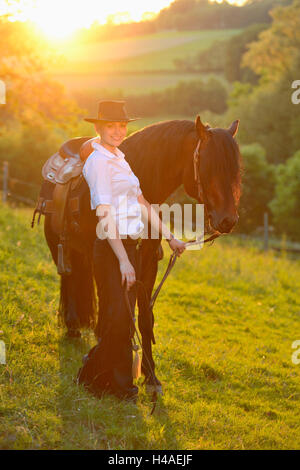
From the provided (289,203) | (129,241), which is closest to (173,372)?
(129,241)

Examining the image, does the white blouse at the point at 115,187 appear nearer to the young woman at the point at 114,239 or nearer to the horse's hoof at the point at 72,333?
the young woman at the point at 114,239

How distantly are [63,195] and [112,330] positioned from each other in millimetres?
1621

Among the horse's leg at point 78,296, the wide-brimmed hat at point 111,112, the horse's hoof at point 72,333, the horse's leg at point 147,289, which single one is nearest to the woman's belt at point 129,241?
the horse's leg at point 147,289

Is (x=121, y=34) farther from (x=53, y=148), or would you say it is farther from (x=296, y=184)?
(x=296, y=184)

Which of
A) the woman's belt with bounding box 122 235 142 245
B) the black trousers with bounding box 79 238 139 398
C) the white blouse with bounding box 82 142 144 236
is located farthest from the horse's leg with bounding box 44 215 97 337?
the white blouse with bounding box 82 142 144 236

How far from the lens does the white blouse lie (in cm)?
339

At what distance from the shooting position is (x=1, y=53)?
14078mm

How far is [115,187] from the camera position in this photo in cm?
351

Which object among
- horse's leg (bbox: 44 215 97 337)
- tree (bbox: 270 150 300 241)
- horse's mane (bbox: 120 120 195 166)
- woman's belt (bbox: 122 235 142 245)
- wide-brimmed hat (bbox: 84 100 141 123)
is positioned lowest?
tree (bbox: 270 150 300 241)

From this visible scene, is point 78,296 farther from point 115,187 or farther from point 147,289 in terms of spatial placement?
point 115,187

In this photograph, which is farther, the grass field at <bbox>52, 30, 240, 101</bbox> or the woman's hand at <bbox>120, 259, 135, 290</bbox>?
the grass field at <bbox>52, 30, 240, 101</bbox>

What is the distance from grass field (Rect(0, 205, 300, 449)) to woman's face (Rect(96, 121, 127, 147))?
1.87m

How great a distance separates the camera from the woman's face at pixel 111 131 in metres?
3.52

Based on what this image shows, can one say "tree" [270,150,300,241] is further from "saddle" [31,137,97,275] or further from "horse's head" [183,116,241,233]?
"horse's head" [183,116,241,233]
